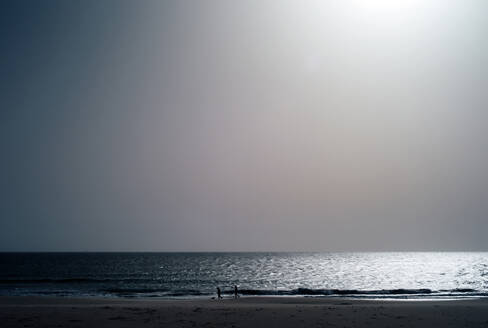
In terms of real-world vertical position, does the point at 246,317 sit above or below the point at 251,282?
above

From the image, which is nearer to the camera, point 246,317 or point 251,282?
point 246,317

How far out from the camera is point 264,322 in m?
20.4

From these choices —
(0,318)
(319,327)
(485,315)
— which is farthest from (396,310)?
(0,318)

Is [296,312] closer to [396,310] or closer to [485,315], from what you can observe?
[396,310]

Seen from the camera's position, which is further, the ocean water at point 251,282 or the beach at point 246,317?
the ocean water at point 251,282

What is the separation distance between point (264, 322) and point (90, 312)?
10.2 m

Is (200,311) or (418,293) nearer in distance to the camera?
(200,311)

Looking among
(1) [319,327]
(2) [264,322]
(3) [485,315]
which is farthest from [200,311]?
(3) [485,315]

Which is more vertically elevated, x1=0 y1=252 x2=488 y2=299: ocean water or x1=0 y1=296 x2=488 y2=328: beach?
x1=0 y1=296 x2=488 y2=328: beach

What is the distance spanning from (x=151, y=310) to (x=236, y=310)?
→ 16.6 ft

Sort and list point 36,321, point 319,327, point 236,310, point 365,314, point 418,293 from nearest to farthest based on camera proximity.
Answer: point 319,327, point 36,321, point 365,314, point 236,310, point 418,293

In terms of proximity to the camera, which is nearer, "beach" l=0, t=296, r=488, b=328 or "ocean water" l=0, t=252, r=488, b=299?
"beach" l=0, t=296, r=488, b=328

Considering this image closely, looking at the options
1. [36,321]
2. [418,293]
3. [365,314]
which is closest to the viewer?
[36,321]

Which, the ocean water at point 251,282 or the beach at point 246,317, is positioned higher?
the beach at point 246,317
